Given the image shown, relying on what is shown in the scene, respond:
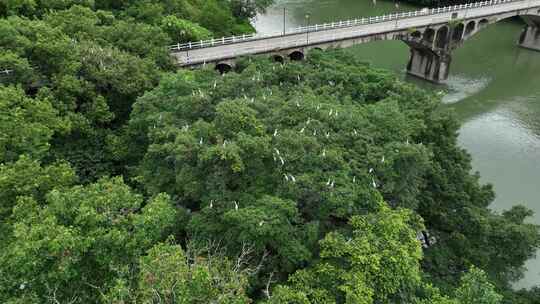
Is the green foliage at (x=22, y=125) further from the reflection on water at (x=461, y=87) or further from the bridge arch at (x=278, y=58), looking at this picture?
the reflection on water at (x=461, y=87)

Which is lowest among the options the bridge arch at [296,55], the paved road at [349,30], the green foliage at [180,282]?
the bridge arch at [296,55]

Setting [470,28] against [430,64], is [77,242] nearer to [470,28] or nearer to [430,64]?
[430,64]

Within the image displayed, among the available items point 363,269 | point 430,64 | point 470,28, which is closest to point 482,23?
point 470,28

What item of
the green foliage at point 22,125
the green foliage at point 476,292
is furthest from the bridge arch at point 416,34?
the green foliage at point 22,125

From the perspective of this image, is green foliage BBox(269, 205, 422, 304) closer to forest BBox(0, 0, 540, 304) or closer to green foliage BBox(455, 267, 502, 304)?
Result: forest BBox(0, 0, 540, 304)

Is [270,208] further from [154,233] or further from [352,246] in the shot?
[154,233]

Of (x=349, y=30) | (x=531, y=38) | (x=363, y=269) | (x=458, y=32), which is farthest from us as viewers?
(x=531, y=38)

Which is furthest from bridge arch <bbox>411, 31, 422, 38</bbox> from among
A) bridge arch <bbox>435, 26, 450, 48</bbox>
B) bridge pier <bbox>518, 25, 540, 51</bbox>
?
bridge pier <bbox>518, 25, 540, 51</bbox>

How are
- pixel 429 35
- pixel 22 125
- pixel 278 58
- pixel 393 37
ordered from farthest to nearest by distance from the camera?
1. pixel 429 35
2. pixel 393 37
3. pixel 278 58
4. pixel 22 125
